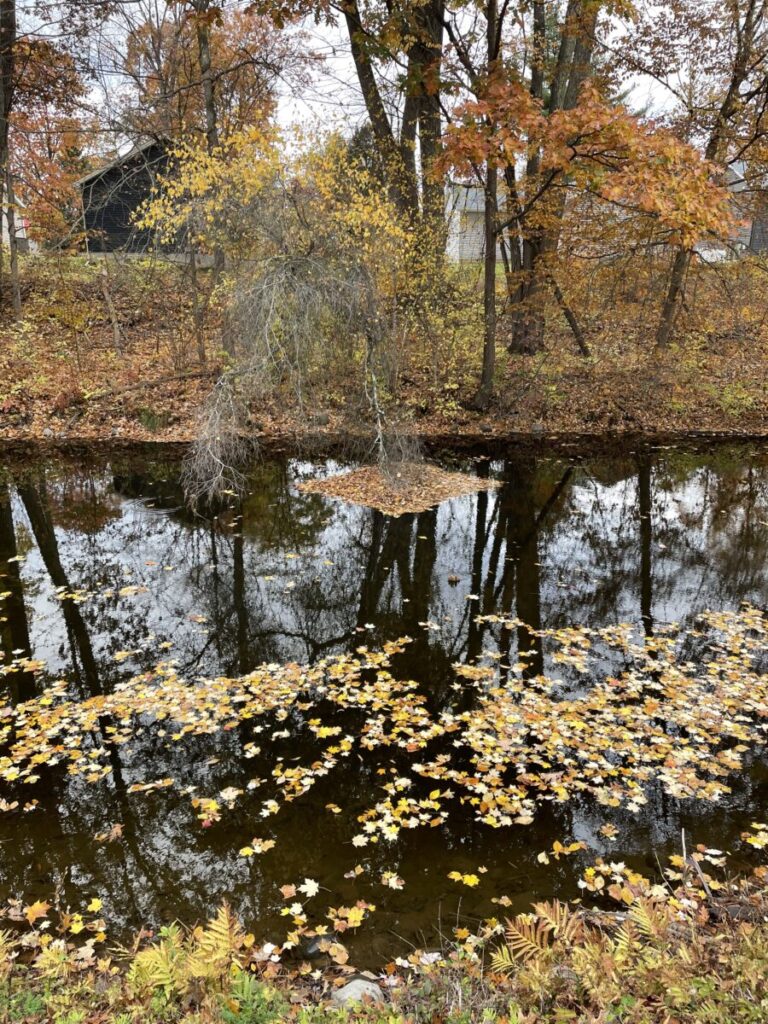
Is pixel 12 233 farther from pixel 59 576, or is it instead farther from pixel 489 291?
A: pixel 59 576

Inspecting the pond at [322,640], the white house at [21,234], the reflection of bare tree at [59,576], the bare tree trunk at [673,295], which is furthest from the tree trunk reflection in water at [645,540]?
the white house at [21,234]

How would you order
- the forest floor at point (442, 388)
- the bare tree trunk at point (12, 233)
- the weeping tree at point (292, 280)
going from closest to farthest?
the weeping tree at point (292, 280), the forest floor at point (442, 388), the bare tree trunk at point (12, 233)

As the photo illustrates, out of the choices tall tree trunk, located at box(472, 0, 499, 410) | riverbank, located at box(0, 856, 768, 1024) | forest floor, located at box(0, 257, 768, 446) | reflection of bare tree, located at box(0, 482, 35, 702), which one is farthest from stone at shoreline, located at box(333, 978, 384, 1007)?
tall tree trunk, located at box(472, 0, 499, 410)

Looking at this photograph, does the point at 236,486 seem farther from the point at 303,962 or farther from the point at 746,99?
the point at 746,99

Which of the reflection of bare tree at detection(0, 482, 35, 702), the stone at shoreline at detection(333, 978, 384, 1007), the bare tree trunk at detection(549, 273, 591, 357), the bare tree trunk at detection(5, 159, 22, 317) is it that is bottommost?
the stone at shoreline at detection(333, 978, 384, 1007)

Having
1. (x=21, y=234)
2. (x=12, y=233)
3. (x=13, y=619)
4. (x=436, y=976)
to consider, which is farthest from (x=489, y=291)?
(x=21, y=234)

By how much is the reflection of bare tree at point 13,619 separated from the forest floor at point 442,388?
6277mm

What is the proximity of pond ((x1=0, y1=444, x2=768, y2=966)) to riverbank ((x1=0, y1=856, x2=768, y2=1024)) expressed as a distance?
0.79 ft

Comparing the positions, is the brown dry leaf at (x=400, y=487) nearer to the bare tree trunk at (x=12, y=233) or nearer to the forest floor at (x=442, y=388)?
the forest floor at (x=442, y=388)

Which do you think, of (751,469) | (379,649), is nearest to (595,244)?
(751,469)

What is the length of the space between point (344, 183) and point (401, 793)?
11212 millimetres

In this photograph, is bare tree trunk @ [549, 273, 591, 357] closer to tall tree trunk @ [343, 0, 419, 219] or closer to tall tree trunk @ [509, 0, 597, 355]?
tall tree trunk @ [509, 0, 597, 355]

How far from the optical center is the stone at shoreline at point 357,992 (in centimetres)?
301

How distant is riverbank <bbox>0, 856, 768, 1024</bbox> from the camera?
8.18ft
